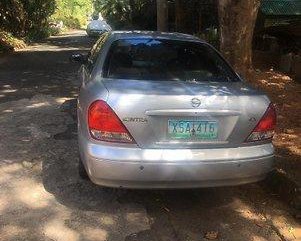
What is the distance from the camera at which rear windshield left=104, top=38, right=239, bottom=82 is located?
4.49 meters

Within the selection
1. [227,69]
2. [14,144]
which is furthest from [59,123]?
[227,69]

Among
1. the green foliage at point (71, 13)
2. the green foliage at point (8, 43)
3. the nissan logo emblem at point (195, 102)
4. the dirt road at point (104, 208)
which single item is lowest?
the green foliage at point (71, 13)

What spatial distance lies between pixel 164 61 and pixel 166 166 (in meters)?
1.38

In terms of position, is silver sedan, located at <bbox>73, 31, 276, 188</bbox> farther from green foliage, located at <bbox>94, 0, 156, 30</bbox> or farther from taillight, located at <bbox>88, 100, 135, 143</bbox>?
green foliage, located at <bbox>94, 0, 156, 30</bbox>

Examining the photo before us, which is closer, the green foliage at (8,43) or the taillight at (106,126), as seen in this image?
the taillight at (106,126)

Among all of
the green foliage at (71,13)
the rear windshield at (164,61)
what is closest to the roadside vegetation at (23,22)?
the green foliage at (71,13)

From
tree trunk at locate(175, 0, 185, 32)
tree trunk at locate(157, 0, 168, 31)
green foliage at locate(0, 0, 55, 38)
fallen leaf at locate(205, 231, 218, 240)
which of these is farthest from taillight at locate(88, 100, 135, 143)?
green foliage at locate(0, 0, 55, 38)

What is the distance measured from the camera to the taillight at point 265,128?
159 inches

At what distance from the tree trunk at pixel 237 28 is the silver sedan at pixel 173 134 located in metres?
3.31

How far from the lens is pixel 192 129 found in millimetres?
3873

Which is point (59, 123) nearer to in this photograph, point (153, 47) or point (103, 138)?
point (153, 47)

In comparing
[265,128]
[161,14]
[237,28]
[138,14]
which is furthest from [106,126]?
[138,14]

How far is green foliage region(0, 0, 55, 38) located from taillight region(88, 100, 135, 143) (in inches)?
796

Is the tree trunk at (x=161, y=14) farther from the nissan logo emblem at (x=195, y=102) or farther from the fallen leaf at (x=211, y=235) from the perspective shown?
the fallen leaf at (x=211, y=235)
